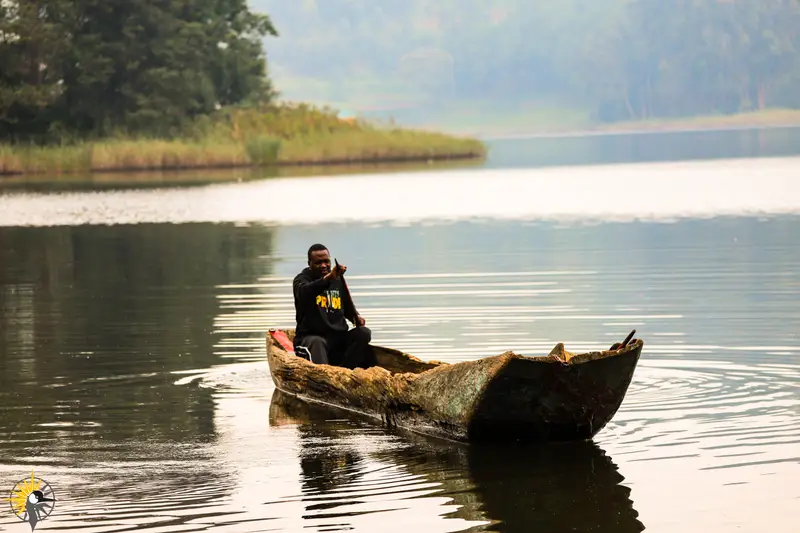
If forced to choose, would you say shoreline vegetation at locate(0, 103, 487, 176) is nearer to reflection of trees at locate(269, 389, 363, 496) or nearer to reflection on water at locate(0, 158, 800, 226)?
reflection on water at locate(0, 158, 800, 226)

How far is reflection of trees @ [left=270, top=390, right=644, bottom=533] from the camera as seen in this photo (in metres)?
9.62

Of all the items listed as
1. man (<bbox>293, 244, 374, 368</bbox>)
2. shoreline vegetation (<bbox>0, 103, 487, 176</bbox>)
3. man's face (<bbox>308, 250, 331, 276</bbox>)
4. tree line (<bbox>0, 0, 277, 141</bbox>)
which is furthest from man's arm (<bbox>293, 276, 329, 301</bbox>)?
tree line (<bbox>0, 0, 277, 141</bbox>)

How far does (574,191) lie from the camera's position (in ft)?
172

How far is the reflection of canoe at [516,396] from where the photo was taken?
11.2 meters

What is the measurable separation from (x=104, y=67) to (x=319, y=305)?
6726cm

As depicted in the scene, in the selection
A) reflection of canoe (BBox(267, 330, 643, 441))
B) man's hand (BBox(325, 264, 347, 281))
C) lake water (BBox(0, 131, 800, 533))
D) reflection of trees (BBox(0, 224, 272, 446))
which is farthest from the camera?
reflection of trees (BBox(0, 224, 272, 446))

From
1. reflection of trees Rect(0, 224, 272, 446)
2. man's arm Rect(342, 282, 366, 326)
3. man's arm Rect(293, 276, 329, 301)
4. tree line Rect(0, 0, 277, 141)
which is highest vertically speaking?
Result: tree line Rect(0, 0, 277, 141)

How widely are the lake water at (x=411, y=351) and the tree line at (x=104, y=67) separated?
41.1 metres

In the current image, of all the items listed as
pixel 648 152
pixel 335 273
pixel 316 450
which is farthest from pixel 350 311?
pixel 648 152

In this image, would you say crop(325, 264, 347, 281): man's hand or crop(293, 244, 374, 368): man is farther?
crop(293, 244, 374, 368): man

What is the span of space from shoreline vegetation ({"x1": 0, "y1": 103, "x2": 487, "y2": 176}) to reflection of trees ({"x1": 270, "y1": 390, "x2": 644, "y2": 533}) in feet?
200

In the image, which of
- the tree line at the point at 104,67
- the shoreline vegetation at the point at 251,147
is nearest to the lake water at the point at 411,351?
the shoreline vegetation at the point at 251,147

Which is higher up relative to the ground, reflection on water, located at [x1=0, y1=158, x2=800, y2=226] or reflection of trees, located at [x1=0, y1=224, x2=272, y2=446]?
reflection on water, located at [x1=0, y1=158, x2=800, y2=226]

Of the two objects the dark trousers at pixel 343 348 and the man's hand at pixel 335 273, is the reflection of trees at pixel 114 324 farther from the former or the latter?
the man's hand at pixel 335 273
